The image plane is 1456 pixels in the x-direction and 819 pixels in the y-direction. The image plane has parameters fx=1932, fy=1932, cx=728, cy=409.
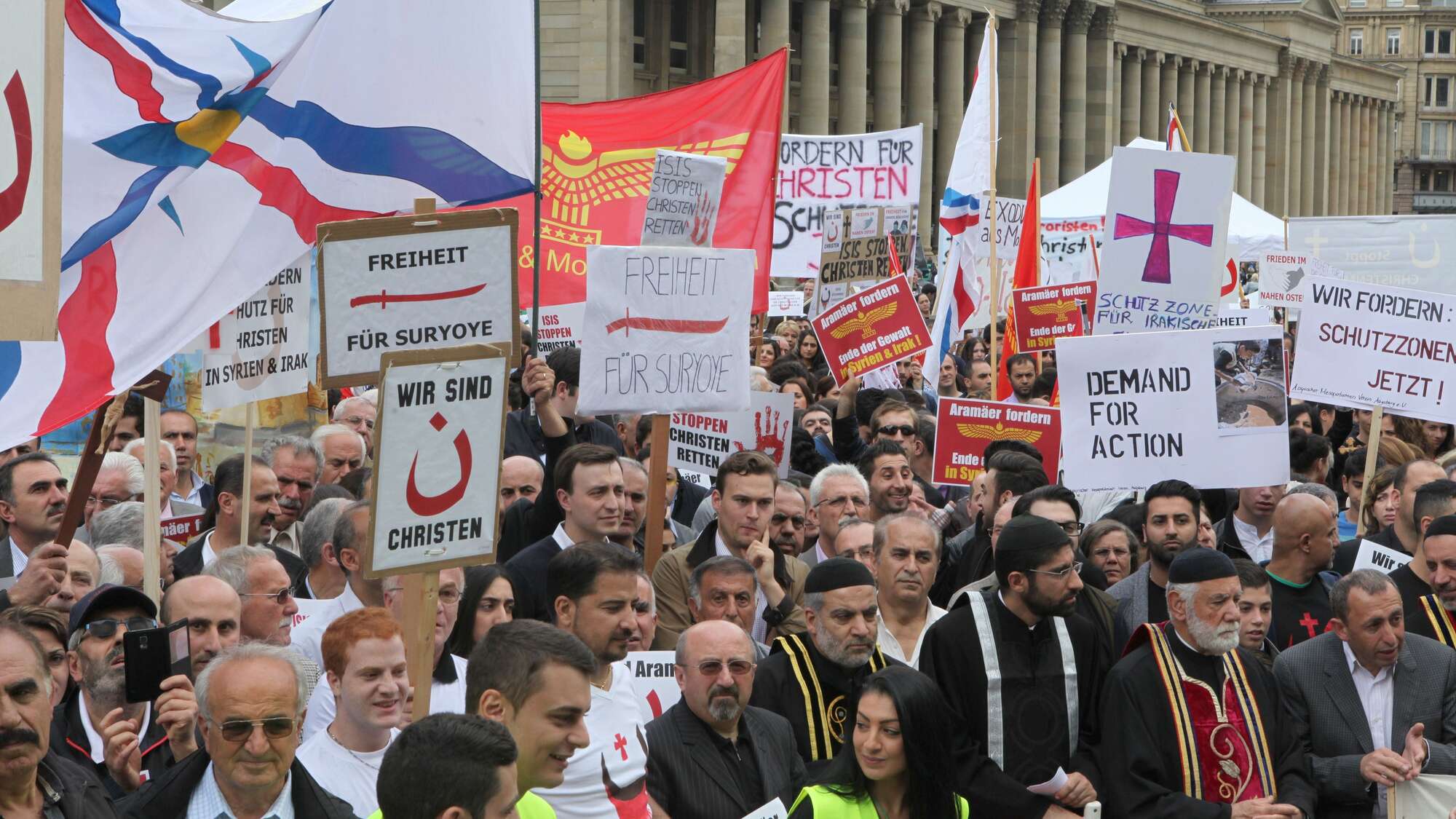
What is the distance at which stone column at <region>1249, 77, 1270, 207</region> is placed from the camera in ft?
328

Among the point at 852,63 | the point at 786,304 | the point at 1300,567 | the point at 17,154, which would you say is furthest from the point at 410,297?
the point at 852,63

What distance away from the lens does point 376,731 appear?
5543mm

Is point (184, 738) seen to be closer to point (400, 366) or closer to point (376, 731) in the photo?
point (376, 731)

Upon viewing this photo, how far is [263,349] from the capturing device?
8.92m

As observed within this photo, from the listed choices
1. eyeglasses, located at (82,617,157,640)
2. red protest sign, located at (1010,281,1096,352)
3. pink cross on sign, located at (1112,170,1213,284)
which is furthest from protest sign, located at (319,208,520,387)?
red protest sign, located at (1010,281,1096,352)

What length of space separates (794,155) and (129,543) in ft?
42.5

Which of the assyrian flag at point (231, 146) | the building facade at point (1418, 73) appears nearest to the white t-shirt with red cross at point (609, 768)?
the assyrian flag at point (231, 146)

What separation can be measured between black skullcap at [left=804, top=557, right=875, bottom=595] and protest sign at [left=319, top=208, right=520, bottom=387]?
4.42 ft

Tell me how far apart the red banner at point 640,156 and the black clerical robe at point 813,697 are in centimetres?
734

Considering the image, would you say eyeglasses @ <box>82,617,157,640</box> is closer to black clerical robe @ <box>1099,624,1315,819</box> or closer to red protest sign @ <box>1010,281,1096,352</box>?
black clerical robe @ <box>1099,624,1315,819</box>

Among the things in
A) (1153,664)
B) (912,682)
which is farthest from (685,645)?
(1153,664)

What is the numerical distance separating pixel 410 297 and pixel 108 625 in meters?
1.37

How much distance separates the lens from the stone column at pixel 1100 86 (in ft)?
259

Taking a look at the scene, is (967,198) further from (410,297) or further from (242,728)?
(242,728)
